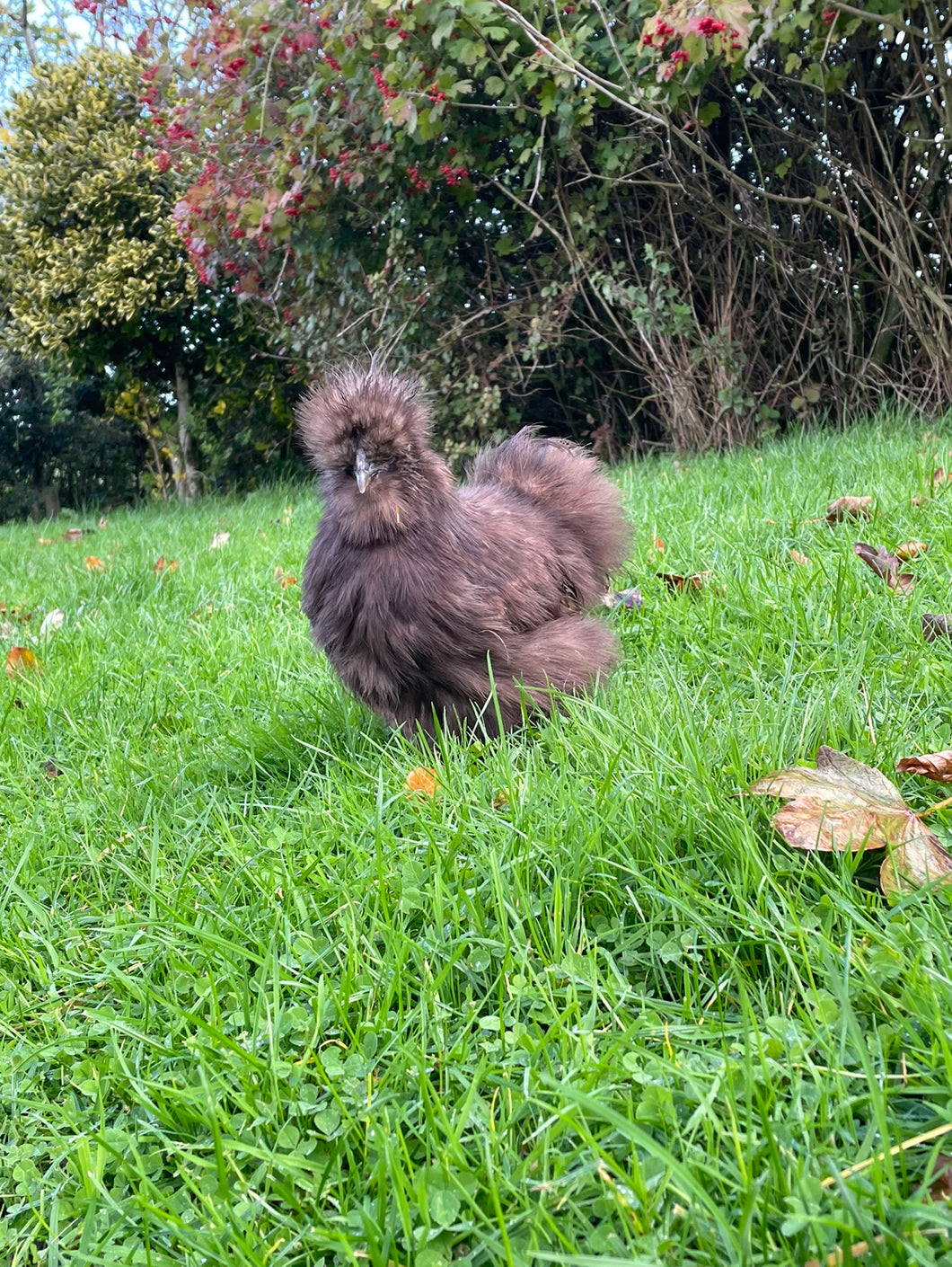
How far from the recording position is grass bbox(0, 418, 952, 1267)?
1146 mm

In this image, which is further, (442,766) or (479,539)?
(479,539)

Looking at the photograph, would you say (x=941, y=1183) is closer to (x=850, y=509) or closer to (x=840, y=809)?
(x=840, y=809)

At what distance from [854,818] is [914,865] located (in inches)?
5.3

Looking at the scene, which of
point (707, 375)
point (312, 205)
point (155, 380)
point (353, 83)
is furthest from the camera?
point (155, 380)

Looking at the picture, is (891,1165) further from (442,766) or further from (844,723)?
(442,766)

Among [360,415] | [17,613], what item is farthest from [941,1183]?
[17,613]

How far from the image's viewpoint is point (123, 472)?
1566 centimetres

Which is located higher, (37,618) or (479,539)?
(479,539)

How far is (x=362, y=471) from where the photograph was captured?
255 cm

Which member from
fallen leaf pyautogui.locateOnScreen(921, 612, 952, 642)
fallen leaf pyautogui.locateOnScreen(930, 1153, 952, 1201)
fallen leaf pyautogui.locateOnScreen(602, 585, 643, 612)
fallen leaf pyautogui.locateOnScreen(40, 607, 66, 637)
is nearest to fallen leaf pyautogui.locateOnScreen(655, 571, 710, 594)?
fallen leaf pyautogui.locateOnScreen(602, 585, 643, 612)

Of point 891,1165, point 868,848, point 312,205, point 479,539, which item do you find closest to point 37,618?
point 479,539

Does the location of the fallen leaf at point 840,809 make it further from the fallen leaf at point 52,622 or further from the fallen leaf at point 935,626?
the fallen leaf at point 52,622

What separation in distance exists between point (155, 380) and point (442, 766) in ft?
39.2

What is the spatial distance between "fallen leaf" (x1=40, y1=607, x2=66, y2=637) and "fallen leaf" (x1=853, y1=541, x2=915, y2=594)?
3525 millimetres
